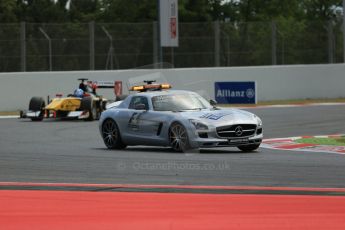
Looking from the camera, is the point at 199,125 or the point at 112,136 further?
the point at 112,136

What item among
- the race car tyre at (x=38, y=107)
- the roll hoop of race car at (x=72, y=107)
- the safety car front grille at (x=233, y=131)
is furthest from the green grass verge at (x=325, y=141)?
the race car tyre at (x=38, y=107)

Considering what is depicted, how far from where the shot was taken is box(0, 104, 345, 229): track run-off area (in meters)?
8.67

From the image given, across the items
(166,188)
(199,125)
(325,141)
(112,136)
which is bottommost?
(166,188)

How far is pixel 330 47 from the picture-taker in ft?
128

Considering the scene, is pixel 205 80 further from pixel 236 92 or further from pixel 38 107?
pixel 38 107

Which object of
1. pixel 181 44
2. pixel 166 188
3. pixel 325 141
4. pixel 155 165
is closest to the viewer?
pixel 166 188

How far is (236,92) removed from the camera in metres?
31.8

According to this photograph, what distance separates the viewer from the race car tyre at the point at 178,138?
1620 cm

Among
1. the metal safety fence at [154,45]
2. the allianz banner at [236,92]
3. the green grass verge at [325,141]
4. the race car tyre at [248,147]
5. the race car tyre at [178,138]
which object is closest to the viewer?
the race car tyre at [178,138]

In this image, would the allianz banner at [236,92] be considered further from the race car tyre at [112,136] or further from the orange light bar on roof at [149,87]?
the race car tyre at [112,136]

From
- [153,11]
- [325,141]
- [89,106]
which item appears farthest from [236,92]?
[153,11]

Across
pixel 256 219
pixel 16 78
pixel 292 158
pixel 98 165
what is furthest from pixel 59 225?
pixel 16 78

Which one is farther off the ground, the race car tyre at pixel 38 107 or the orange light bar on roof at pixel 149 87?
the orange light bar on roof at pixel 149 87

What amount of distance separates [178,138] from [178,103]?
3.36ft
